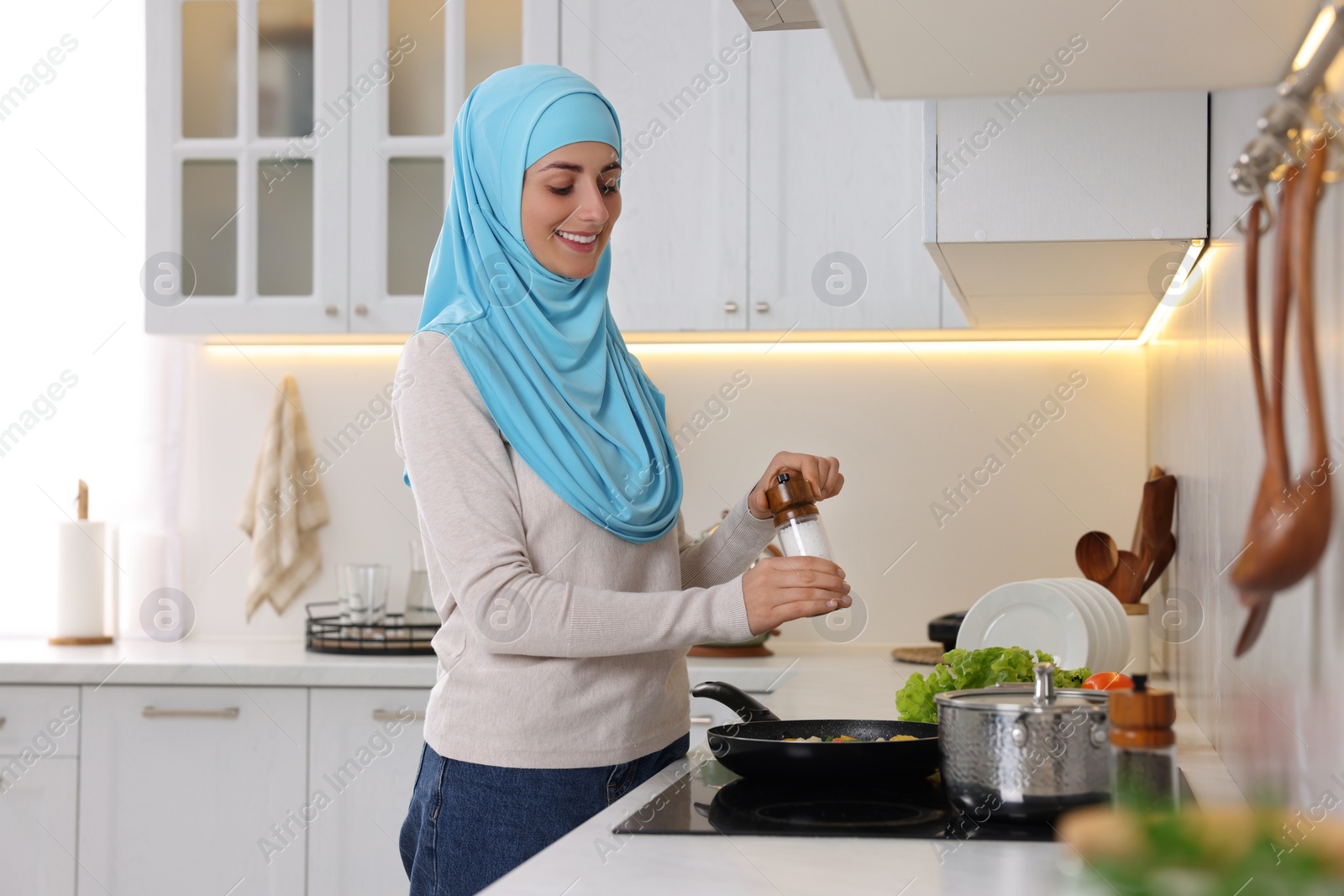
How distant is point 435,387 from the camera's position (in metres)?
1.21

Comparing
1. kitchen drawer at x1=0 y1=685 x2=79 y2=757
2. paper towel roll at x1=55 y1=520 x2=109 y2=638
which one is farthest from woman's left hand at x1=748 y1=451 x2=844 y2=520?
paper towel roll at x1=55 y1=520 x2=109 y2=638

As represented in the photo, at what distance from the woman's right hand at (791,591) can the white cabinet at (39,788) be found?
1.75 m

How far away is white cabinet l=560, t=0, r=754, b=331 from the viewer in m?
2.49

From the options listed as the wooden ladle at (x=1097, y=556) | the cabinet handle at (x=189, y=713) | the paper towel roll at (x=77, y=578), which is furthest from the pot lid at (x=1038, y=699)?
the paper towel roll at (x=77, y=578)

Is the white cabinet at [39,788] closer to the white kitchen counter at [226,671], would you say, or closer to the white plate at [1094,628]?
the white kitchen counter at [226,671]

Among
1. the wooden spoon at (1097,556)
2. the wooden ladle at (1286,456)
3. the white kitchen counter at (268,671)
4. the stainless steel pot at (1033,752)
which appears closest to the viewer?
the wooden ladle at (1286,456)

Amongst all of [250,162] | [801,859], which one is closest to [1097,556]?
[801,859]

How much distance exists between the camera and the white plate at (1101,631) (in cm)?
170

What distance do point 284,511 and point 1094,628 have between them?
6.02 ft

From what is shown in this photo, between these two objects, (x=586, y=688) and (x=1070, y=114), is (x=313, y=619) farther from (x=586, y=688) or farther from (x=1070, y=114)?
(x=1070, y=114)

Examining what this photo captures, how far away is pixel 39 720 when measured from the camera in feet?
7.60

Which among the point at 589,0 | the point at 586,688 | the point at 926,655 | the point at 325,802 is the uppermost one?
the point at 589,0

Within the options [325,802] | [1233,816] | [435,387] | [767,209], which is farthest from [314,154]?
[1233,816]

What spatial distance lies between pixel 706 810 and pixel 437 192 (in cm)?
182
